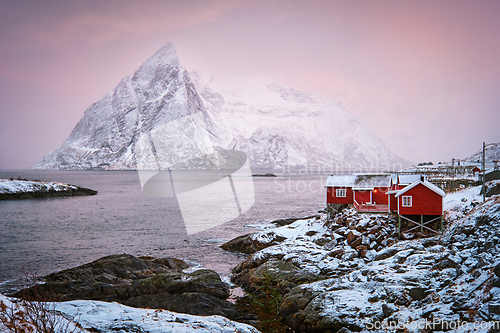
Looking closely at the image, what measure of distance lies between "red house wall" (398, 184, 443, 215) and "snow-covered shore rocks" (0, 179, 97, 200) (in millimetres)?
82498

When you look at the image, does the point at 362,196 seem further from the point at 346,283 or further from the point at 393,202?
the point at 346,283

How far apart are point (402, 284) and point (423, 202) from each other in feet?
47.0

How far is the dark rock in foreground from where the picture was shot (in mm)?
17438

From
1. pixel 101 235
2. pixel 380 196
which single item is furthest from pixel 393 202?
pixel 101 235

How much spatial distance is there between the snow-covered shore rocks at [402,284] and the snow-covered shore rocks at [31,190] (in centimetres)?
7294

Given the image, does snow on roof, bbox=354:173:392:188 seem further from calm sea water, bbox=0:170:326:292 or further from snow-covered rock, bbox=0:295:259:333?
snow-covered rock, bbox=0:295:259:333

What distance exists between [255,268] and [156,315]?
12.9 metres


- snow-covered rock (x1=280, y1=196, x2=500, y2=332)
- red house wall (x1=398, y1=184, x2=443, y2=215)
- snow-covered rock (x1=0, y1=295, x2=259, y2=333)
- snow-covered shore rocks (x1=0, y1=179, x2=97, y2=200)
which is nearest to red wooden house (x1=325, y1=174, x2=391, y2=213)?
red house wall (x1=398, y1=184, x2=443, y2=215)

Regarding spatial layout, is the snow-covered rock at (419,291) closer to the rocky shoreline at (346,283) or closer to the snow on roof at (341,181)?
the rocky shoreline at (346,283)

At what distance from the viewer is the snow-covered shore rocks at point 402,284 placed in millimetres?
11922

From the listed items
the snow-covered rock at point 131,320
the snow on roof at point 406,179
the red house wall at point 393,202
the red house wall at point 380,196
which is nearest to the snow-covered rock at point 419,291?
the snow-covered rock at point 131,320

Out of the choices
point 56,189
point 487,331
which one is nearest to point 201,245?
point 487,331

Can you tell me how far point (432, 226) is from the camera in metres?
27.4

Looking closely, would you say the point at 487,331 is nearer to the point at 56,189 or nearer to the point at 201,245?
the point at 201,245
